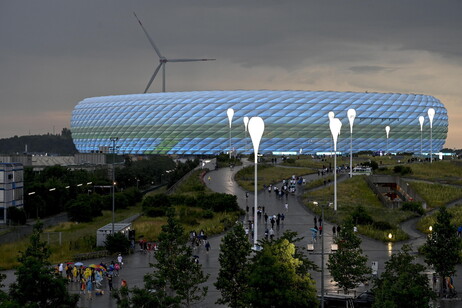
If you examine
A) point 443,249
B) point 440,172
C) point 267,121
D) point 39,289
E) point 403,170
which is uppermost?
point 267,121

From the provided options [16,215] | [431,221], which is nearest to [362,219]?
[431,221]

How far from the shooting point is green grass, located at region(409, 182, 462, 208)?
157 feet

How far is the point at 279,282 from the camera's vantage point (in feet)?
64.3

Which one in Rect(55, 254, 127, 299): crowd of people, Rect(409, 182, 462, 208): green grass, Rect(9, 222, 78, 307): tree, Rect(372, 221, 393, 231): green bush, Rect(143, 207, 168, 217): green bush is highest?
Rect(409, 182, 462, 208): green grass

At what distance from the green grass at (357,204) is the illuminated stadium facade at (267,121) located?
53.0 m

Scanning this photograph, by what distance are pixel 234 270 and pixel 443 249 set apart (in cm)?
797

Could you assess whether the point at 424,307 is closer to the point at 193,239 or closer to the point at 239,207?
the point at 193,239

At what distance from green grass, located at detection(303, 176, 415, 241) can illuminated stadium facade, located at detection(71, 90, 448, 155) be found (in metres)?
53.0

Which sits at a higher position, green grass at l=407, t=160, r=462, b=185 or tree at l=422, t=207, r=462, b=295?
green grass at l=407, t=160, r=462, b=185

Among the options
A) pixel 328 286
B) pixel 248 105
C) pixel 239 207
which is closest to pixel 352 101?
pixel 248 105

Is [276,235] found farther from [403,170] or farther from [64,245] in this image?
[403,170]

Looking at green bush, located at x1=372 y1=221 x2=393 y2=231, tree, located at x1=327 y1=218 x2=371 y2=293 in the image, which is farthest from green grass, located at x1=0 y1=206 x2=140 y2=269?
green bush, located at x1=372 y1=221 x2=393 y2=231

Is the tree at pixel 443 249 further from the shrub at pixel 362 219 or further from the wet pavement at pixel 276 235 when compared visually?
the shrub at pixel 362 219

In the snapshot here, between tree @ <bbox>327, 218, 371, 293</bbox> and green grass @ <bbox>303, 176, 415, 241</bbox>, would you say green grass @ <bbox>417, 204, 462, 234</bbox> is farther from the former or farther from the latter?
tree @ <bbox>327, 218, 371, 293</bbox>
